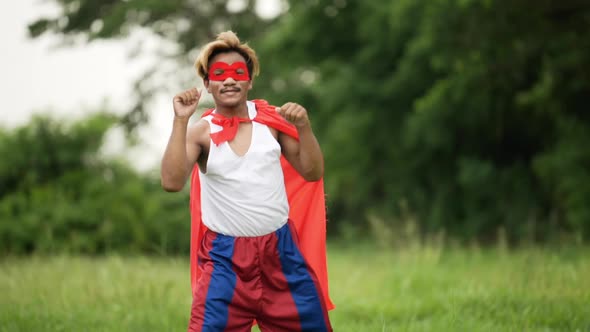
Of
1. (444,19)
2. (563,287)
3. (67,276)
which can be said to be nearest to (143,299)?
(67,276)

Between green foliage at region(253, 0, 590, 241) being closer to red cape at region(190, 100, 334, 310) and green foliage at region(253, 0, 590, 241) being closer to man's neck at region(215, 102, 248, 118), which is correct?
red cape at region(190, 100, 334, 310)

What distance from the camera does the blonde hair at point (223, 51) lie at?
11.6 feet

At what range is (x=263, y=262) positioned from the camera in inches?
133

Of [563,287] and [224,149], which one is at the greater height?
[224,149]

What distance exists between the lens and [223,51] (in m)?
3.55

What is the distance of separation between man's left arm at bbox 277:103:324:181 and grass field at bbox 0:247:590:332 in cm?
118

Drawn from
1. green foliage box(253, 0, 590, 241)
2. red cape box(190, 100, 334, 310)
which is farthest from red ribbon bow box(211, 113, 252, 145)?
green foliage box(253, 0, 590, 241)

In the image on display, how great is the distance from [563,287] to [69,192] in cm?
915

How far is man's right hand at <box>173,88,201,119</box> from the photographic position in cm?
324

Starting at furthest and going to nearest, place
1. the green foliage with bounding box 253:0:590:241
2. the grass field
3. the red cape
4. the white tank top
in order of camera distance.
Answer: the green foliage with bounding box 253:0:590:241 < the grass field < the red cape < the white tank top

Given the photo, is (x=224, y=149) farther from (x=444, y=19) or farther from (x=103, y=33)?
(x=103, y=33)

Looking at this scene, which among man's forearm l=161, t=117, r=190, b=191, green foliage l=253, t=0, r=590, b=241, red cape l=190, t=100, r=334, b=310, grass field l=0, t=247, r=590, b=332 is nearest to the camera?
man's forearm l=161, t=117, r=190, b=191

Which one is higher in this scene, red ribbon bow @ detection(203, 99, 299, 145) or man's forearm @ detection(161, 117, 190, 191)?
red ribbon bow @ detection(203, 99, 299, 145)

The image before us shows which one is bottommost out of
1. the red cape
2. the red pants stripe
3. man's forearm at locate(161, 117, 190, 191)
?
the red pants stripe
